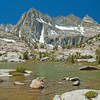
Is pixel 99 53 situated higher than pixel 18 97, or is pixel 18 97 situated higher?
pixel 99 53

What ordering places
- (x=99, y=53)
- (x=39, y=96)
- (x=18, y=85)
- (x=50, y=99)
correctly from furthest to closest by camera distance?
1. (x=99, y=53)
2. (x=18, y=85)
3. (x=39, y=96)
4. (x=50, y=99)

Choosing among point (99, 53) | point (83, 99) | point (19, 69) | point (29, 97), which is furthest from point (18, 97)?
point (99, 53)

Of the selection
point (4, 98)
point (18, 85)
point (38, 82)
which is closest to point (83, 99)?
point (4, 98)

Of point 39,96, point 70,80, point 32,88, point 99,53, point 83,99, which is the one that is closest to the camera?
point 83,99

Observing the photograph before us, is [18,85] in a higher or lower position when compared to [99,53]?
lower

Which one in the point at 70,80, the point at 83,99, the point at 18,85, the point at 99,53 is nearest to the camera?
the point at 83,99

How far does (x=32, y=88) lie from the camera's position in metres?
25.3

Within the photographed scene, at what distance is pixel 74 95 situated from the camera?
17750mm

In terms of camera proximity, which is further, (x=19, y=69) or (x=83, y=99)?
(x=19, y=69)

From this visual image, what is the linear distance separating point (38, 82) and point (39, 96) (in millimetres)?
5682

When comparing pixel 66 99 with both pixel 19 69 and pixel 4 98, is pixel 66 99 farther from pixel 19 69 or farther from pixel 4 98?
pixel 19 69

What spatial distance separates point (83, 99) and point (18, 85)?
13.8m

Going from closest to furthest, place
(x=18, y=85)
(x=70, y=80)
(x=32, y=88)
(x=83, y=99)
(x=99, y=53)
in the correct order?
(x=83, y=99) → (x=32, y=88) → (x=18, y=85) → (x=70, y=80) → (x=99, y=53)

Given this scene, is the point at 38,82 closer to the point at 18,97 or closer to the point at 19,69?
the point at 18,97
